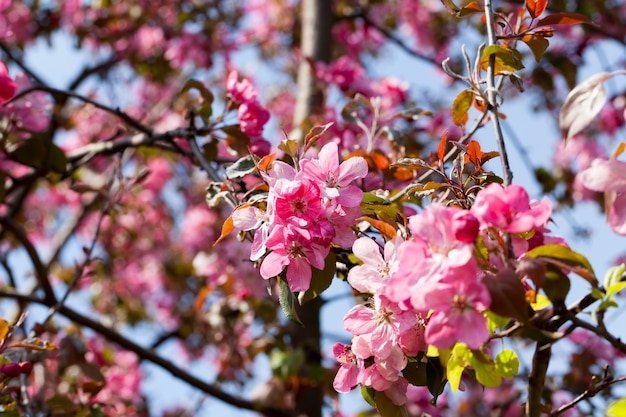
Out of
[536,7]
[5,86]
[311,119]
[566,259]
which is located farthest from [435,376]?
[311,119]

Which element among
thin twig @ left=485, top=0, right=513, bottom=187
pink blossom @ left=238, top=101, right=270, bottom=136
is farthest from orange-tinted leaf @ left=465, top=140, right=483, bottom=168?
pink blossom @ left=238, top=101, right=270, bottom=136

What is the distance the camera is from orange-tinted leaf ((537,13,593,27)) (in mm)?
1037

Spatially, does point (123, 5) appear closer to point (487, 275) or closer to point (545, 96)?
point (545, 96)

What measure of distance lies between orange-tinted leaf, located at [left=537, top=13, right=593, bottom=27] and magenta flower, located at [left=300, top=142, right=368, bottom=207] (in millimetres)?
363

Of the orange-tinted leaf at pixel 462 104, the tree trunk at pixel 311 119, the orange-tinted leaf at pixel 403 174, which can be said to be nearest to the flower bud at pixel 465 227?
the orange-tinted leaf at pixel 462 104

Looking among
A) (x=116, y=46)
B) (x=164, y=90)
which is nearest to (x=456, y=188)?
(x=116, y=46)

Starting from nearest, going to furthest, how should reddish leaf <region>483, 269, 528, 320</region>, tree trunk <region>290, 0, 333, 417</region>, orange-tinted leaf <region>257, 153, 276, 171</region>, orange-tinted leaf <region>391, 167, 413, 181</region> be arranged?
1. reddish leaf <region>483, 269, 528, 320</region>
2. orange-tinted leaf <region>257, 153, 276, 171</region>
3. orange-tinted leaf <region>391, 167, 413, 181</region>
4. tree trunk <region>290, 0, 333, 417</region>

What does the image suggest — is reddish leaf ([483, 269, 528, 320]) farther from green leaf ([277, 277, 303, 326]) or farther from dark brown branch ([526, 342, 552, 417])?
green leaf ([277, 277, 303, 326])

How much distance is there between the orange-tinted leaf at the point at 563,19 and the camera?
104 cm

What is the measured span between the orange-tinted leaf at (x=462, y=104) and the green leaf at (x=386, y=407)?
1.59 ft

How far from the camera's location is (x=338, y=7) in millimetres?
3992

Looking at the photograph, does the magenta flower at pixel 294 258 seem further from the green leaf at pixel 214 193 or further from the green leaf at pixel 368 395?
the green leaf at pixel 214 193

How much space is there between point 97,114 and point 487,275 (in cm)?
447

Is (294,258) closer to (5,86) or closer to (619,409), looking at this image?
(619,409)
